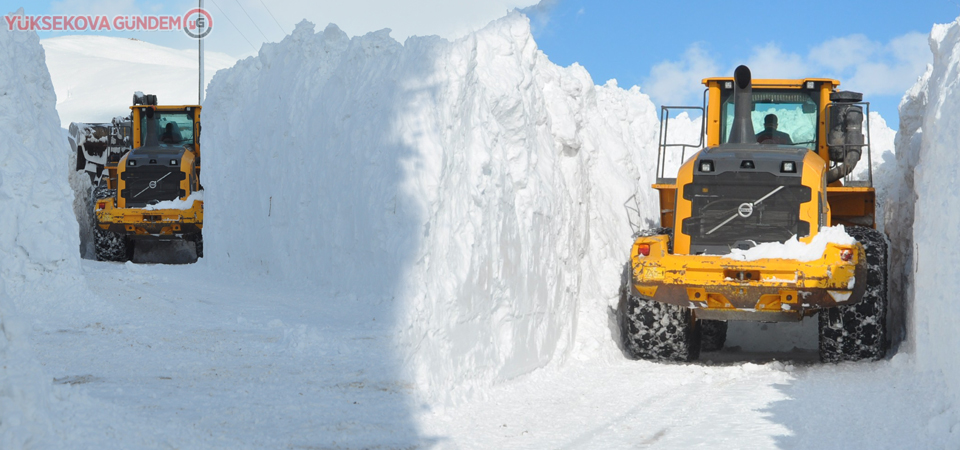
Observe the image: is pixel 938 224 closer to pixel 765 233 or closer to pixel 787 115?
pixel 765 233

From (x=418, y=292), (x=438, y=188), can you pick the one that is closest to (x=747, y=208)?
(x=438, y=188)

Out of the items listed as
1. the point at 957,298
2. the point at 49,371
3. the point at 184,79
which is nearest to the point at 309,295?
the point at 49,371

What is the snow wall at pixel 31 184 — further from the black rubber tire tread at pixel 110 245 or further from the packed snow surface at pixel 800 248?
the packed snow surface at pixel 800 248

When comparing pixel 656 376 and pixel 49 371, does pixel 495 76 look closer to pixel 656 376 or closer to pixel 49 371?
pixel 656 376

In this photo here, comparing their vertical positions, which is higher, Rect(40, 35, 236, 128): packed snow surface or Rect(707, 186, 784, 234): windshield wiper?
Rect(40, 35, 236, 128): packed snow surface

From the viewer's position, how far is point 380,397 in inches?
277

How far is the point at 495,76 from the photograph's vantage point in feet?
34.8

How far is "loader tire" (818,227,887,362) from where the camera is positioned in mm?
8547

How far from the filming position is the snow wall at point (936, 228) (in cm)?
684

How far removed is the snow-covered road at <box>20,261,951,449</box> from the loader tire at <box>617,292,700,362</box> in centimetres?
21

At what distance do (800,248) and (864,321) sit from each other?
0.95 metres

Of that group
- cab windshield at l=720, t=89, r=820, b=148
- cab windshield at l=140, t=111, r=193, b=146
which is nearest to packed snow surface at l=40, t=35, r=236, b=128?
cab windshield at l=140, t=111, r=193, b=146

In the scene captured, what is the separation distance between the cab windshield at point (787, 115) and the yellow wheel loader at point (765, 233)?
0.01 m

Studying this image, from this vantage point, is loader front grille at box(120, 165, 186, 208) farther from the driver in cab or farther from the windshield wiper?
the windshield wiper
